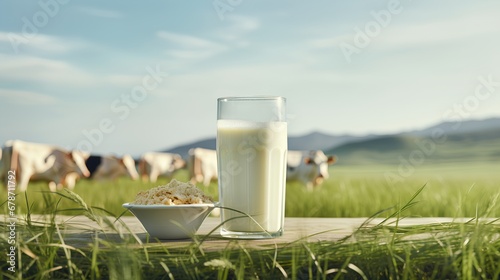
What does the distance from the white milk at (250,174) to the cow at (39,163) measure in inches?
174

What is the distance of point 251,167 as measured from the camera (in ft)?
5.88

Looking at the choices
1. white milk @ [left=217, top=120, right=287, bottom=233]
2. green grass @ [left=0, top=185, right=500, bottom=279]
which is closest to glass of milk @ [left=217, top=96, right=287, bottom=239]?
white milk @ [left=217, top=120, right=287, bottom=233]

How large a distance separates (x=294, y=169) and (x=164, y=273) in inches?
217

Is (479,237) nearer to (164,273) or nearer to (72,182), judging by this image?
(164,273)

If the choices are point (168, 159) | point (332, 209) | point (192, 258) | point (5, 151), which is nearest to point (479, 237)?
point (192, 258)

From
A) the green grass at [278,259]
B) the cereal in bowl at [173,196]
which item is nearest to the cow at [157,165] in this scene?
the cereal in bowl at [173,196]

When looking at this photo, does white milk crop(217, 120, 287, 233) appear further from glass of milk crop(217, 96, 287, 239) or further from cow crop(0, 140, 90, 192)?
cow crop(0, 140, 90, 192)

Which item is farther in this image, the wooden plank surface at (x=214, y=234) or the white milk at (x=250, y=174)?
the white milk at (x=250, y=174)

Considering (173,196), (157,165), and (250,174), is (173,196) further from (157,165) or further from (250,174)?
(157,165)

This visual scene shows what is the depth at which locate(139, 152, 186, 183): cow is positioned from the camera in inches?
345

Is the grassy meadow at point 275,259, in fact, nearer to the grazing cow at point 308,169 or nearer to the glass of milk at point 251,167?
the glass of milk at point 251,167

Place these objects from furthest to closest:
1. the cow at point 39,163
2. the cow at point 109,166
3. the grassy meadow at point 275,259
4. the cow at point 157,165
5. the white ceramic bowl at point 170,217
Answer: the cow at point 157,165 < the cow at point 109,166 < the cow at point 39,163 < the white ceramic bowl at point 170,217 < the grassy meadow at point 275,259

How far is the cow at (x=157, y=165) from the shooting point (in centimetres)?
877

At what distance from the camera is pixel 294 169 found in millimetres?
6980
